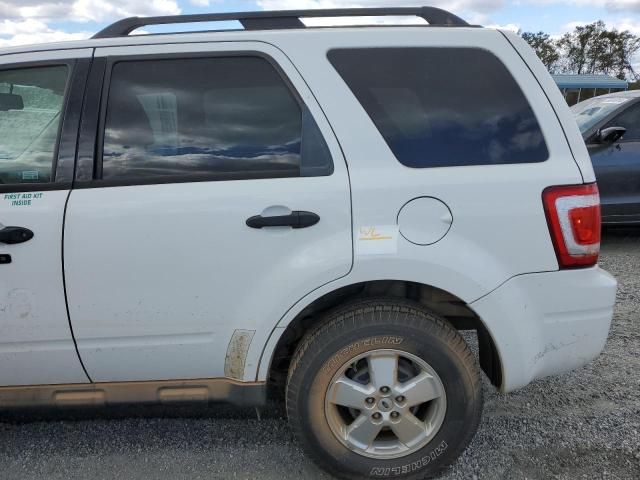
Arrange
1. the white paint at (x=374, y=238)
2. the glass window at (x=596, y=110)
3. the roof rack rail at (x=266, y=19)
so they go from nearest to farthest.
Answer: the white paint at (x=374, y=238)
the roof rack rail at (x=266, y=19)
the glass window at (x=596, y=110)

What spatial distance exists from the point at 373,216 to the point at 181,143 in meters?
0.86

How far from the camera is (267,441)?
2.74 metres

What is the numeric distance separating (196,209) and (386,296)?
0.88 metres

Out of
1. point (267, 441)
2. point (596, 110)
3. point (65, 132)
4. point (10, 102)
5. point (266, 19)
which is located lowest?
point (267, 441)

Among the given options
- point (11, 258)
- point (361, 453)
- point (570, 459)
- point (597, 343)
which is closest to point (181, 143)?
point (11, 258)

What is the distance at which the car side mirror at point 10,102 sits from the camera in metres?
2.37

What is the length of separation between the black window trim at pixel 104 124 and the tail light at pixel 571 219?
91cm

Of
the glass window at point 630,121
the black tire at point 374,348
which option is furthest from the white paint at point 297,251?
the glass window at point 630,121

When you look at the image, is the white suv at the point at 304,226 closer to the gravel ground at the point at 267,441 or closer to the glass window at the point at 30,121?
the glass window at the point at 30,121

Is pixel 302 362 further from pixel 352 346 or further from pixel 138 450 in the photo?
pixel 138 450

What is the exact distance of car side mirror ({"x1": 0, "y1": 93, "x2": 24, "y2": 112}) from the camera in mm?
2367

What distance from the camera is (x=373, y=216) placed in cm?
216

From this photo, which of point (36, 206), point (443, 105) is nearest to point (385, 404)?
point (443, 105)

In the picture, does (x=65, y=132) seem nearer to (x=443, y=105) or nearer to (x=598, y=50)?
(x=443, y=105)
